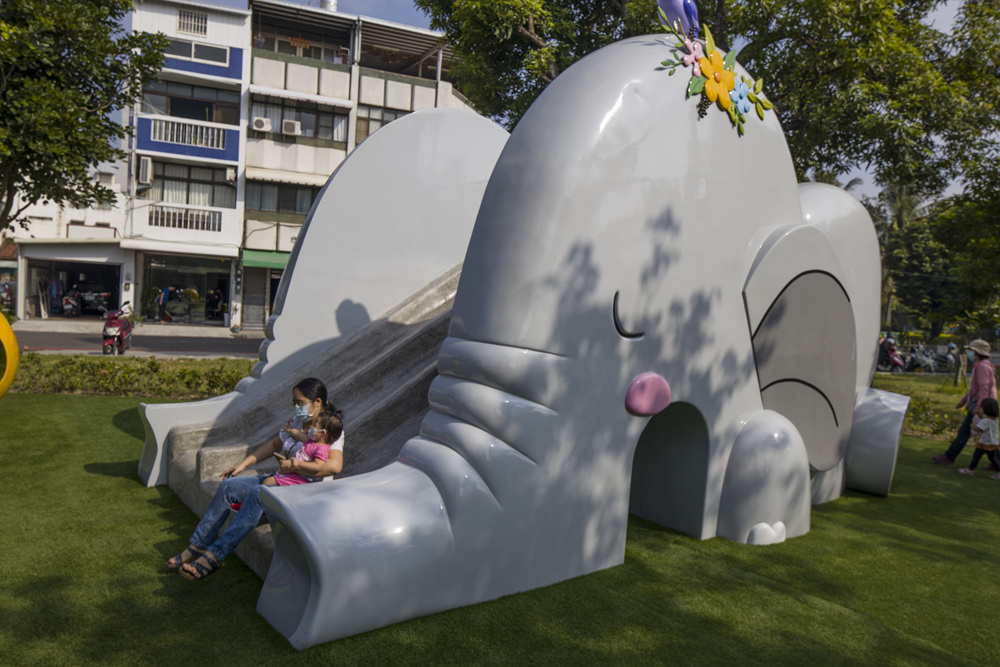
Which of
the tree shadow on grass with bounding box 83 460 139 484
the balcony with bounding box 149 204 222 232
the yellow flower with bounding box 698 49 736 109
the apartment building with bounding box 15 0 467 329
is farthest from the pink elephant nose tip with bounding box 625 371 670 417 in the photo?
the balcony with bounding box 149 204 222 232

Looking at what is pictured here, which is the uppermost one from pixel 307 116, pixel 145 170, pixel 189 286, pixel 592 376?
pixel 307 116

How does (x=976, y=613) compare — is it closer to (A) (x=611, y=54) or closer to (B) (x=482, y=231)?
(B) (x=482, y=231)

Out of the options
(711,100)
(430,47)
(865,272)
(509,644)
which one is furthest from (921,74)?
(430,47)

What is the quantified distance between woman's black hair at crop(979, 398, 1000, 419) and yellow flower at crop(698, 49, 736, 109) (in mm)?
5849

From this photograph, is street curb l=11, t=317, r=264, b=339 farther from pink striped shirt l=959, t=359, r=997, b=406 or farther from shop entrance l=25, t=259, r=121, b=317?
pink striped shirt l=959, t=359, r=997, b=406

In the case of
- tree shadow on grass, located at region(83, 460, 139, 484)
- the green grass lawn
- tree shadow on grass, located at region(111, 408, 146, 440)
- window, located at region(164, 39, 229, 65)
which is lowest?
tree shadow on grass, located at region(111, 408, 146, 440)

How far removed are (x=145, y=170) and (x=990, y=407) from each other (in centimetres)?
2561

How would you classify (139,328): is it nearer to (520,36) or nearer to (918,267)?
(520,36)

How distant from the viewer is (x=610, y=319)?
4.19 m

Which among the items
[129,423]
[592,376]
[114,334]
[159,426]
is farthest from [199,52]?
[592,376]

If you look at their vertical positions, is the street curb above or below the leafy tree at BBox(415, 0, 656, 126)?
below

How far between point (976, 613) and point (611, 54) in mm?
4208

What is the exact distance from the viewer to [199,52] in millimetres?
25297

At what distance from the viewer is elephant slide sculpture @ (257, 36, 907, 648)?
3.53 meters
